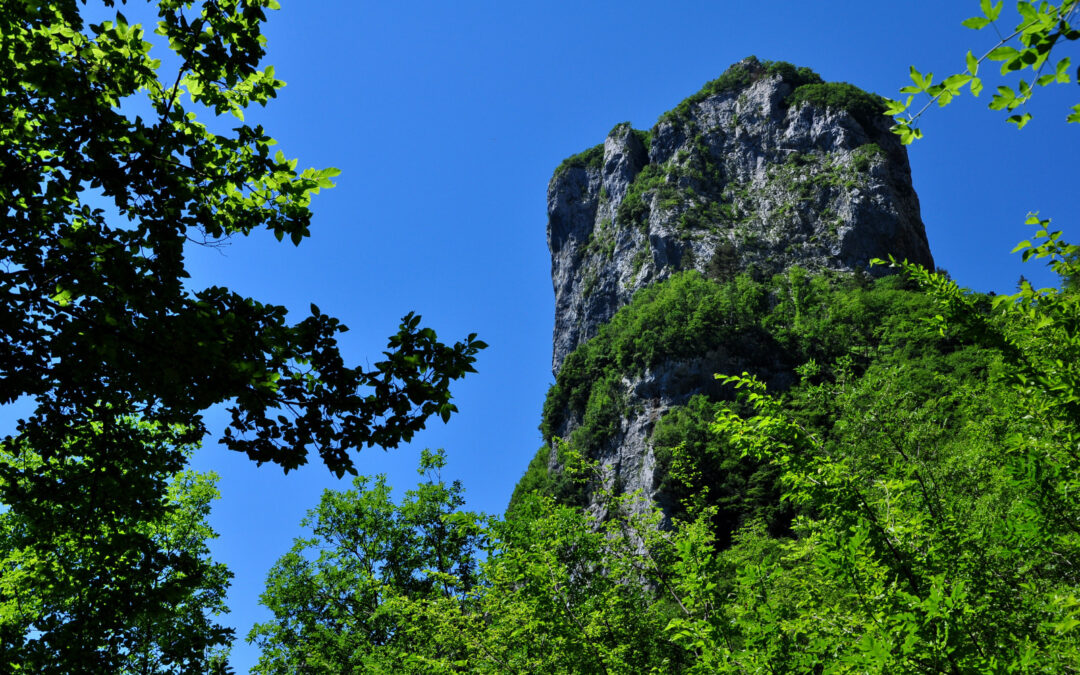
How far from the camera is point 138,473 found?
4.62 metres

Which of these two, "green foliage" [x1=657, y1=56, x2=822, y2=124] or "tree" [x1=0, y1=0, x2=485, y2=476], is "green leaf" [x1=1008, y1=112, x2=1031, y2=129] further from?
"green foliage" [x1=657, y1=56, x2=822, y2=124]

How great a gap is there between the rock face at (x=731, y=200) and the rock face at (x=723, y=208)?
0.50 feet

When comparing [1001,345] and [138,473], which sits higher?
[138,473]

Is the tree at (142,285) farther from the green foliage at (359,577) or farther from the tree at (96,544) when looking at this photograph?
the green foliage at (359,577)

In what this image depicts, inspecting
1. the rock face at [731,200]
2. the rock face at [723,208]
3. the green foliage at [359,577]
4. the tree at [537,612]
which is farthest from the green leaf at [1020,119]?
the rock face at [731,200]

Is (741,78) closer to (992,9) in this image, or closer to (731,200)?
(731,200)

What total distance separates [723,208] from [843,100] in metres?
17.5

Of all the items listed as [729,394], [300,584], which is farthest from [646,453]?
[300,584]

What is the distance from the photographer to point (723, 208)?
6881 centimetres

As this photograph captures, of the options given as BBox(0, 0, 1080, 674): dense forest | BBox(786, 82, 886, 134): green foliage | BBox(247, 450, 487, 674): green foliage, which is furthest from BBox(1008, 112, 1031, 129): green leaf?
BBox(786, 82, 886, 134): green foliage

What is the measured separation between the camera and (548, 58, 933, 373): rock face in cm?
6125

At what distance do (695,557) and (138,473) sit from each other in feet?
17.3

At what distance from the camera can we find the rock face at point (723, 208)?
A: 53.2 m

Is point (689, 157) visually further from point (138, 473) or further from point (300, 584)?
point (138, 473)
